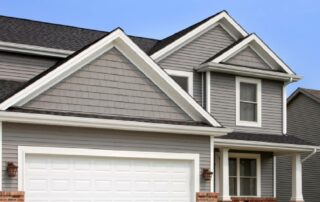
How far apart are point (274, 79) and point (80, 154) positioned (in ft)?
37.1

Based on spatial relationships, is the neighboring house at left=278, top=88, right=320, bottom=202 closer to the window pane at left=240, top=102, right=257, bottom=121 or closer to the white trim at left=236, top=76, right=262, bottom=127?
the white trim at left=236, top=76, right=262, bottom=127

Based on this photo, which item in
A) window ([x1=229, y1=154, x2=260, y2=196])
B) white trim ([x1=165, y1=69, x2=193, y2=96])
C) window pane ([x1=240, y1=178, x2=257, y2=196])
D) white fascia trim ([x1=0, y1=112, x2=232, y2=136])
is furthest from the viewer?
window pane ([x1=240, y1=178, x2=257, y2=196])

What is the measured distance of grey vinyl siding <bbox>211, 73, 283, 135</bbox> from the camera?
Answer: 74.3 feet

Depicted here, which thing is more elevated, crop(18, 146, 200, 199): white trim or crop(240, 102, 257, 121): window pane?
crop(240, 102, 257, 121): window pane

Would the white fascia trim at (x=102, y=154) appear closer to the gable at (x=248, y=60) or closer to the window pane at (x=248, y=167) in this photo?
the window pane at (x=248, y=167)

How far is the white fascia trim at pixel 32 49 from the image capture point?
19781 mm

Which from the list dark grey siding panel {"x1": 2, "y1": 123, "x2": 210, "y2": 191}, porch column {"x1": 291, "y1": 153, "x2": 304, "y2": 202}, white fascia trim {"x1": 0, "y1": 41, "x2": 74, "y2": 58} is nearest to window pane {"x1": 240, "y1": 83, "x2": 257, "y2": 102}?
porch column {"x1": 291, "y1": 153, "x2": 304, "y2": 202}

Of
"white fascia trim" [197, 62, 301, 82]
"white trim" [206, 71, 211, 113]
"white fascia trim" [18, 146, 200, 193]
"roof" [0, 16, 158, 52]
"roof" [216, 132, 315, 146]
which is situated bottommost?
"white fascia trim" [18, 146, 200, 193]

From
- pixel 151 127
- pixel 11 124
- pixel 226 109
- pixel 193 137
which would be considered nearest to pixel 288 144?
pixel 226 109

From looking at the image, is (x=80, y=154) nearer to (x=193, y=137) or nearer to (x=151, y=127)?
(x=151, y=127)

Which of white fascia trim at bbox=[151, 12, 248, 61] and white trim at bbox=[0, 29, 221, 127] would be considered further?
white fascia trim at bbox=[151, 12, 248, 61]

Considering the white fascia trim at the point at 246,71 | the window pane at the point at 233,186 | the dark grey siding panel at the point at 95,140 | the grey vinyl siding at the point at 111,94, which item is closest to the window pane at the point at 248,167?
the window pane at the point at 233,186

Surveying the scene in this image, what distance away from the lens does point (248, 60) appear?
23.6m

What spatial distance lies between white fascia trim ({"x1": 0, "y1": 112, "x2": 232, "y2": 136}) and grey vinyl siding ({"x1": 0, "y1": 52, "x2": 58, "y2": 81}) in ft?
19.8
